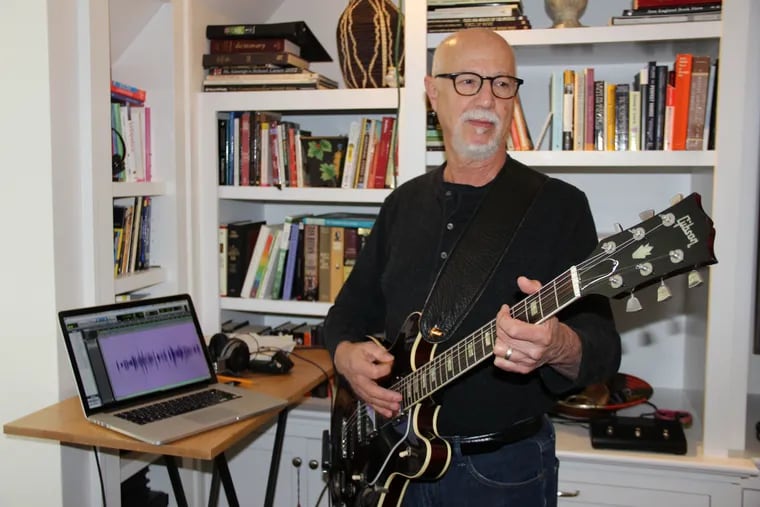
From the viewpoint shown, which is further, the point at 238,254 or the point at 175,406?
the point at 238,254

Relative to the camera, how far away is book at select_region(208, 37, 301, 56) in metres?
2.40

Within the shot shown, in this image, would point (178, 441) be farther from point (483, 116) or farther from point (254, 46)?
point (254, 46)

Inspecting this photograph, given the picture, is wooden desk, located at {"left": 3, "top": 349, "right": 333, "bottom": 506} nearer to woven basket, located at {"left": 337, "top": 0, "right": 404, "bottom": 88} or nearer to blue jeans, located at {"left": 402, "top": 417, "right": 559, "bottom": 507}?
blue jeans, located at {"left": 402, "top": 417, "right": 559, "bottom": 507}

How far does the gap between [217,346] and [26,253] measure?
0.57 m

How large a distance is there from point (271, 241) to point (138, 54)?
740 mm

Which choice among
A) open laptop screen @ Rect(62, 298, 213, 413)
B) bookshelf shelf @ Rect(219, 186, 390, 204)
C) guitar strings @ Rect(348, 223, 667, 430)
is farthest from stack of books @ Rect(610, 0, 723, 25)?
open laptop screen @ Rect(62, 298, 213, 413)

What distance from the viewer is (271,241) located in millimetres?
2539

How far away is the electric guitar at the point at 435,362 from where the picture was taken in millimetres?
1012

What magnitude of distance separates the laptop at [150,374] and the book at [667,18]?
4.56ft

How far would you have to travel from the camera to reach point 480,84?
5.17ft

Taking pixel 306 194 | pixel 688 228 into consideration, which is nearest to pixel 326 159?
pixel 306 194

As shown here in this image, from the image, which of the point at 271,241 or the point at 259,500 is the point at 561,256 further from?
the point at 259,500

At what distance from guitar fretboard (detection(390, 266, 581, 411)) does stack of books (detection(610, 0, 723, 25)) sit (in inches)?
46.5

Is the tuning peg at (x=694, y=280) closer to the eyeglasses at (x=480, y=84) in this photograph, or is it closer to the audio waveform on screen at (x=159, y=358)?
the eyeglasses at (x=480, y=84)
